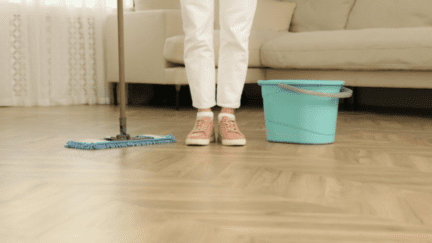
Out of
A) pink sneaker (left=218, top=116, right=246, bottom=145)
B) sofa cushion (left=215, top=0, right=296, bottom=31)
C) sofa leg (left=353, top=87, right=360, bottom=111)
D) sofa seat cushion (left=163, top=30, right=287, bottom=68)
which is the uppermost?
sofa cushion (left=215, top=0, right=296, bottom=31)

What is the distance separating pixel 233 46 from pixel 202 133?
0.30m

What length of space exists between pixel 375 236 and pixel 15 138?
1285 mm

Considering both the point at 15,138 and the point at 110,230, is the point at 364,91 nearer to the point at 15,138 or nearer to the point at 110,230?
the point at 15,138

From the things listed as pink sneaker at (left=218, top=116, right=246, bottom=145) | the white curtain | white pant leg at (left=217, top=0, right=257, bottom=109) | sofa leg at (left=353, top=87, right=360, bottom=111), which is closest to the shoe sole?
pink sneaker at (left=218, top=116, right=246, bottom=145)

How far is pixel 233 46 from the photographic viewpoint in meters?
1.48

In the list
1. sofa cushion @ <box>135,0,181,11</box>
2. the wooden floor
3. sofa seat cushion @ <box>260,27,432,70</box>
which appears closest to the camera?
the wooden floor

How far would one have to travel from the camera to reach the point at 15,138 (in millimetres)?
1525

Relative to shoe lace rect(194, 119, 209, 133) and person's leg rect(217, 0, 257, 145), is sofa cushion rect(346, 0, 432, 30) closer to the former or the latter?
person's leg rect(217, 0, 257, 145)

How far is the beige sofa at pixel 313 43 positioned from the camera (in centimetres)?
231

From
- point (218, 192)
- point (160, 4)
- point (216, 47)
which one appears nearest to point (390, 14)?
point (216, 47)

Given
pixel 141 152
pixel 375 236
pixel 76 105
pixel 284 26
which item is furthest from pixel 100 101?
pixel 375 236

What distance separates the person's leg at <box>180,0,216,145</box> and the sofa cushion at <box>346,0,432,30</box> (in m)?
1.81

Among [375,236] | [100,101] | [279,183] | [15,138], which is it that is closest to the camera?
[375,236]

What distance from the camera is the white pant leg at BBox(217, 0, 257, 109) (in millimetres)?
1435
